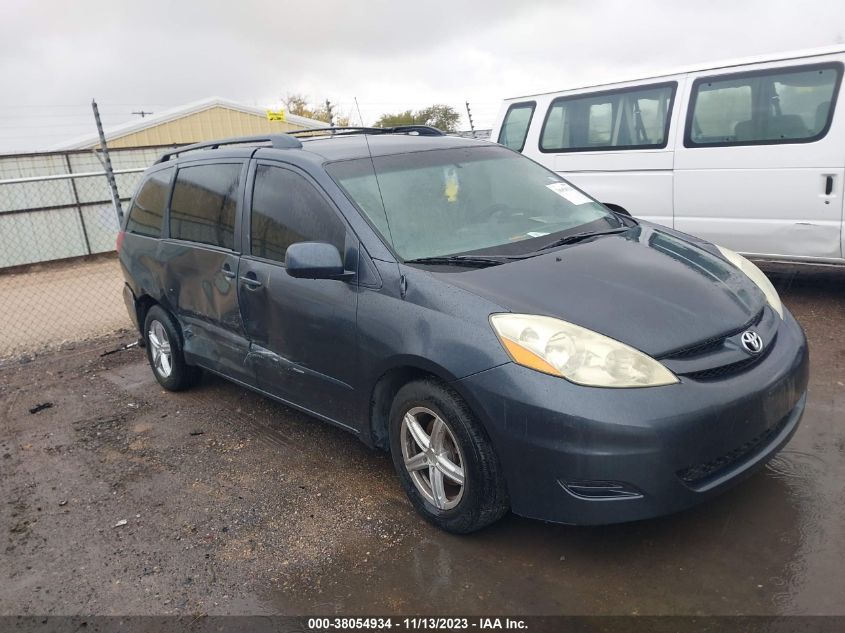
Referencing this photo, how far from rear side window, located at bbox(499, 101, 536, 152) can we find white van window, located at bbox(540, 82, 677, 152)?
0.25m

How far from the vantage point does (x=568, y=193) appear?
4.30m

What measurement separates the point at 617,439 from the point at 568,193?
6.66ft

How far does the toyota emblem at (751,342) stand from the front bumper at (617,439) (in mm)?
81

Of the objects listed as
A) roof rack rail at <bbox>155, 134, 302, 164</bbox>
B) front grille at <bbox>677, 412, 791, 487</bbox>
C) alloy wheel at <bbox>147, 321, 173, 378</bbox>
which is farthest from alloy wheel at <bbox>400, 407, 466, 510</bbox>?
alloy wheel at <bbox>147, 321, 173, 378</bbox>

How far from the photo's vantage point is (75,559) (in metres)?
3.45

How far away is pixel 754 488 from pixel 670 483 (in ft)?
3.10

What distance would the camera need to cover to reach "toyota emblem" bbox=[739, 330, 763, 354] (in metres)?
2.96

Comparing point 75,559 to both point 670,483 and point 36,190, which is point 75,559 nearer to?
point 670,483

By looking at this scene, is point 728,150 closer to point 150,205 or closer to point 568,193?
point 568,193

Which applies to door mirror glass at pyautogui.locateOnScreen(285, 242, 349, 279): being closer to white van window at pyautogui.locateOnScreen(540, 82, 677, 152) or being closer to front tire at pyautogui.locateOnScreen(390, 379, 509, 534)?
front tire at pyautogui.locateOnScreen(390, 379, 509, 534)

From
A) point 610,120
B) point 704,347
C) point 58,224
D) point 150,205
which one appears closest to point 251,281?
point 150,205

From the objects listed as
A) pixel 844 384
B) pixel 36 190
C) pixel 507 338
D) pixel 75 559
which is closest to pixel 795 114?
pixel 844 384

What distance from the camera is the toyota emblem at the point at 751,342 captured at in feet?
9.70

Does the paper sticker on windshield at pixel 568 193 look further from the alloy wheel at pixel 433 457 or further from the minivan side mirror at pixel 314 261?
the alloy wheel at pixel 433 457
